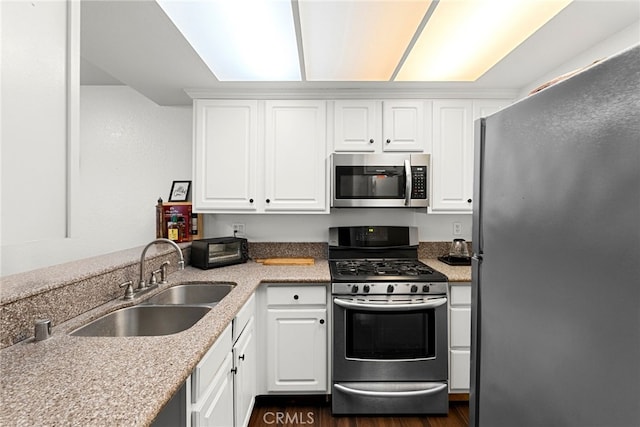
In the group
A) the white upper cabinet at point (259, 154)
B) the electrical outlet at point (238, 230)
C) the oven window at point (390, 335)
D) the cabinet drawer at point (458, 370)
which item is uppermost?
the white upper cabinet at point (259, 154)

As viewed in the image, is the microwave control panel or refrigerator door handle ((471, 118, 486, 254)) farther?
the microwave control panel

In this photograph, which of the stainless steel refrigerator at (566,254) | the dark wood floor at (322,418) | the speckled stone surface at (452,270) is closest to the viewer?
the stainless steel refrigerator at (566,254)

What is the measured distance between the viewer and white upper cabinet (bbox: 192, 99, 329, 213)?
259 centimetres

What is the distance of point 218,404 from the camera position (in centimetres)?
137

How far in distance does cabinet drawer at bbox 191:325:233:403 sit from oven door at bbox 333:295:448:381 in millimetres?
921

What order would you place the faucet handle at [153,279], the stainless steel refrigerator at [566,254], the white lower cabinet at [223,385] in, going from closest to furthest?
the stainless steel refrigerator at [566,254]
the white lower cabinet at [223,385]
the faucet handle at [153,279]

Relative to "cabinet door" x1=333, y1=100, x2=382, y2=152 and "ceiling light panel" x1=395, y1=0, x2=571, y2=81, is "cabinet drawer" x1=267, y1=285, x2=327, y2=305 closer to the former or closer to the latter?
"cabinet door" x1=333, y1=100, x2=382, y2=152

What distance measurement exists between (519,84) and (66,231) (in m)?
2.94

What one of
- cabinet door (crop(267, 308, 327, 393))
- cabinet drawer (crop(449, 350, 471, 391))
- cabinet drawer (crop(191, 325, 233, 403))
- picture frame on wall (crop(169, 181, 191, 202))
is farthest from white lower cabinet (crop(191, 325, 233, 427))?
picture frame on wall (crop(169, 181, 191, 202))

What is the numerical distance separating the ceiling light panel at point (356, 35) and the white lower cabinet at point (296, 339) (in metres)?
1.51

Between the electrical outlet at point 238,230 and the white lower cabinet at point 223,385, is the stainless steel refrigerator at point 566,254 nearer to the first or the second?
the white lower cabinet at point 223,385

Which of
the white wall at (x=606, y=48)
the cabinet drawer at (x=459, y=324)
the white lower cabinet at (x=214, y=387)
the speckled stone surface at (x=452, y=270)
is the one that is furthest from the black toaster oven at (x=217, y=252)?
the white wall at (x=606, y=48)

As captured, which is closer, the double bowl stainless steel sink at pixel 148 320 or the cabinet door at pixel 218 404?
the cabinet door at pixel 218 404

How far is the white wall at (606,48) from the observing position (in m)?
1.72
